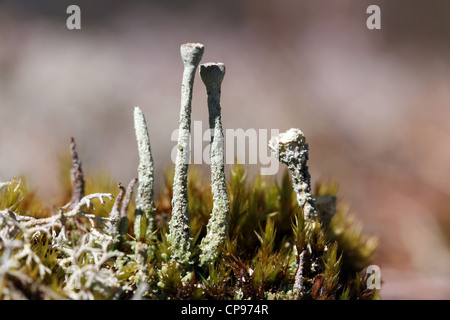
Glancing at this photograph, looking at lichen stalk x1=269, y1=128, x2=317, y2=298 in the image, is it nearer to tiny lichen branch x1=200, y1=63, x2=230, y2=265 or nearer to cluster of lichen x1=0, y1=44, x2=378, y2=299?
cluster of lichen x1=0, y1=44, x2=378, y2=299

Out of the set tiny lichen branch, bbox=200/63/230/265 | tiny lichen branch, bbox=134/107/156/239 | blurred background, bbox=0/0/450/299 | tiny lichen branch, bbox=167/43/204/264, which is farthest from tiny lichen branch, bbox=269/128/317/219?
blurred background, bbox=0/0/450/299

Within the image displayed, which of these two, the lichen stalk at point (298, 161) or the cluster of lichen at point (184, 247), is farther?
the lichen stalk at point (298, 161)

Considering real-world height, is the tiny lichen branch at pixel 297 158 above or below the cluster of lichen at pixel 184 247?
above

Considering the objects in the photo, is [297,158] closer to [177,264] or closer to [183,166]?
[183,166]

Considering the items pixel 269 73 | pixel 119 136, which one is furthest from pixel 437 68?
pixel 119 136

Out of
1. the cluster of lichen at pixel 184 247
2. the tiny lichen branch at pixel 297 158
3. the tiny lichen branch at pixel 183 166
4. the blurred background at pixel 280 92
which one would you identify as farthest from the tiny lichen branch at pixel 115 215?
the blurred background at pixel 280 92

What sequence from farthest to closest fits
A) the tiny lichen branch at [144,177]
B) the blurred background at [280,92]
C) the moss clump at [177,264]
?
the blurred background at [280,92] → the tiny lichen branch at [144,177] → the moss clump at [177,264]

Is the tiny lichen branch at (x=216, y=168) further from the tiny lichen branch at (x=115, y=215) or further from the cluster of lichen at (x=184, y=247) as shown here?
the tiny lichen branch at (x=115, y=215)
